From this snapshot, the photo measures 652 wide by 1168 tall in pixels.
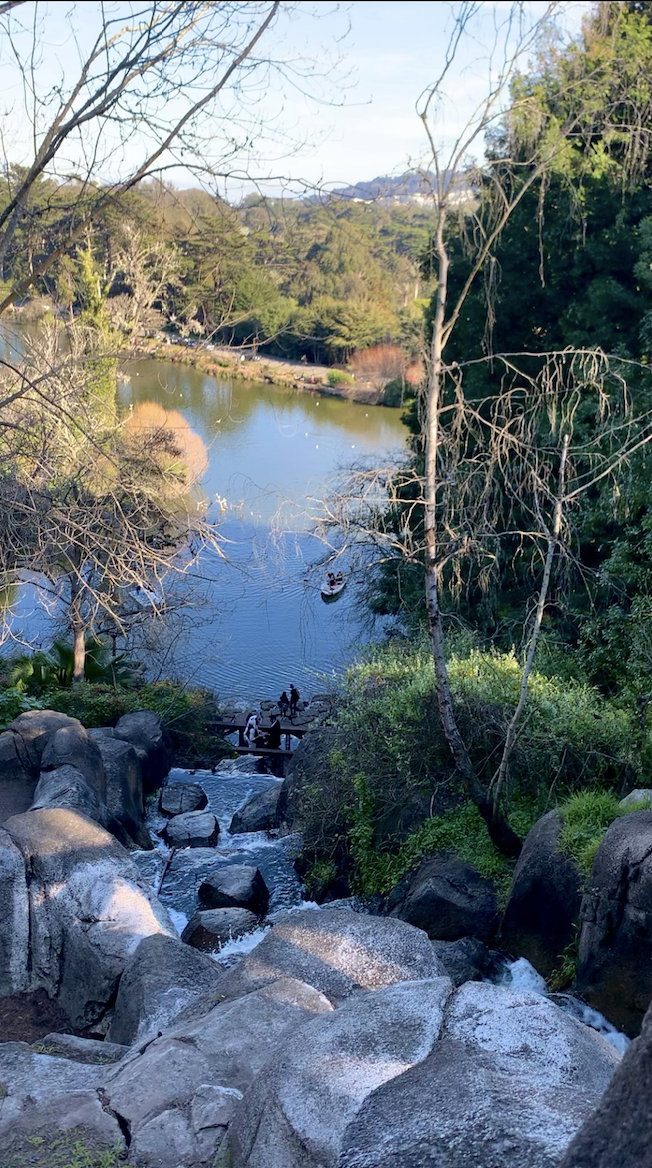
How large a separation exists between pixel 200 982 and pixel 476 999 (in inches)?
118

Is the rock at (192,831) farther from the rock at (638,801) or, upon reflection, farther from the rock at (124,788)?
the rock at (638,801)

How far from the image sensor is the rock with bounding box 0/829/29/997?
8.01 meters

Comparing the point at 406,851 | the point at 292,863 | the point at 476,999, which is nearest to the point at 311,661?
the point at 292,863

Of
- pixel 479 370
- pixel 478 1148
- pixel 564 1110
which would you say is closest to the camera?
pixel 478 1148

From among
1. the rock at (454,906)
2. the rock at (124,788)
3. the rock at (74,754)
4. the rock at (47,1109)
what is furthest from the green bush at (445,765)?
the rock at (47,1109)

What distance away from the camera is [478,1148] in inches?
120

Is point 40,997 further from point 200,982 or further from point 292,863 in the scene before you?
point 292,863

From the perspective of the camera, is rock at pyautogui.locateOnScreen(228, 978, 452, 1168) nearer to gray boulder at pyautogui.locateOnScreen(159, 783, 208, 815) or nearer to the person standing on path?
gray boulder at pyautogui.locateOnScreen(159, 783, 208, 815)

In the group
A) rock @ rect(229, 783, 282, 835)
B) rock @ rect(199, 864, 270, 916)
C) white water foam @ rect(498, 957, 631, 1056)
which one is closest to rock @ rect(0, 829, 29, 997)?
rock @ rect(199, 864, 270, 916)

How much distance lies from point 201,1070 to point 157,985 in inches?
80.0

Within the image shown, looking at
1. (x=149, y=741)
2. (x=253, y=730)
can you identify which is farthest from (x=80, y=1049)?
(x=253, y=730)

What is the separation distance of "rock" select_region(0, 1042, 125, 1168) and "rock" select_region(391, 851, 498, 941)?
5172mm

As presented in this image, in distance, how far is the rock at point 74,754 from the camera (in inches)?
445

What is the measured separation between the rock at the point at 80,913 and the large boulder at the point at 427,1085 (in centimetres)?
370
